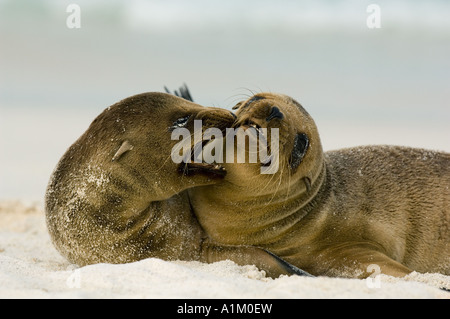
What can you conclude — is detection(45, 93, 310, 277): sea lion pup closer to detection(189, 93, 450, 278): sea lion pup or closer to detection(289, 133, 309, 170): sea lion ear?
detection(189, 93, 450, 278): sea lion pup

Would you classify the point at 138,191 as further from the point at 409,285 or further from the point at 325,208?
the point at 409,285

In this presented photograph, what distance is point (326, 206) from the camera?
16.9ft

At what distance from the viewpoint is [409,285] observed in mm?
3711

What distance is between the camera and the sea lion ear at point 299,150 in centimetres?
481

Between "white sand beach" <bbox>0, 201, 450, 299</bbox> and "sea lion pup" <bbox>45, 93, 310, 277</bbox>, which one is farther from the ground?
"sea lion pup" <bbox>45, 93, 310, 277</bbox>

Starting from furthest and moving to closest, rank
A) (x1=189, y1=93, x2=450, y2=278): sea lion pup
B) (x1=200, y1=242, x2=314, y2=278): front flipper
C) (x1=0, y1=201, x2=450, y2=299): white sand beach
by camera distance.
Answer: (x1=189, y1=93, x2=450, y2=278): sea lion pup < (x1=200, y1=242, x2=314, y2=278): front flipper < (x1=0, y1=201, x2=450, y2=299): white sand beach

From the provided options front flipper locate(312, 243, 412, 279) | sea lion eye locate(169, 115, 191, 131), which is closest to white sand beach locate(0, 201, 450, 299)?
front flipper locate(312, 243, 412, 279)

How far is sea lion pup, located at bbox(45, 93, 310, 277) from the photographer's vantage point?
4.50 m

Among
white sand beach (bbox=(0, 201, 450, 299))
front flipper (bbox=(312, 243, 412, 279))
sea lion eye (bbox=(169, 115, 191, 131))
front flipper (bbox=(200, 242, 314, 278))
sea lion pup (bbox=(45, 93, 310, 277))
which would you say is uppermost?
sea lion eye (bbox=(169, 115, 191, 131))

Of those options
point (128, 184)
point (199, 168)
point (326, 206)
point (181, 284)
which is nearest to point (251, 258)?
point (199, 168)

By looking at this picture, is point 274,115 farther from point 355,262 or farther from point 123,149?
point 355,262

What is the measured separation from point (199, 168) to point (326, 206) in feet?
3.80

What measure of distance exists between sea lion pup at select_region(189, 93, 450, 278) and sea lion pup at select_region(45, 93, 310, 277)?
26 cm

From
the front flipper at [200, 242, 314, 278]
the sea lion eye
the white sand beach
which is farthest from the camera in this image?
the sea lion eye
